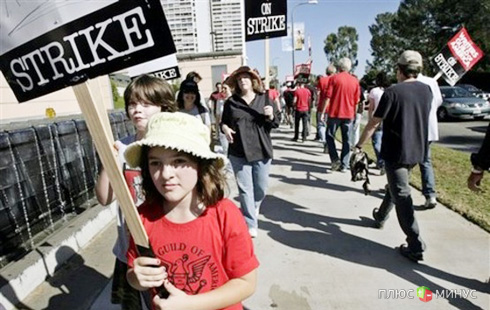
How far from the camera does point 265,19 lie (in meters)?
6.27

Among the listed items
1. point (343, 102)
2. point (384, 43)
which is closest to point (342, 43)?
point (384, 43)

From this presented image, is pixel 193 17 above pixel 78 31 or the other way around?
above

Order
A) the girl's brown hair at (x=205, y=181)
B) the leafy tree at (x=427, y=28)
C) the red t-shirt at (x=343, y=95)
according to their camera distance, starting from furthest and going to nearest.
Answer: the leafy tree at (x=427, y=28) < the red t-shirt at (x=343, y=95) < the girl's brown hair at (x=205, y=181)

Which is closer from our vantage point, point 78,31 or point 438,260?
point 78,31

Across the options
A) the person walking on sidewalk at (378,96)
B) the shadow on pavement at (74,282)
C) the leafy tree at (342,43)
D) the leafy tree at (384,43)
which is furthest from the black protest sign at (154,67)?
the leafy tree at (342,43)

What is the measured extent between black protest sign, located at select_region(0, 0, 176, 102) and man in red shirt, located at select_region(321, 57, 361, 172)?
19.2 feet

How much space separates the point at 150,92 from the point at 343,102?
17.3ft

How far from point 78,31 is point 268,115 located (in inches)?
113

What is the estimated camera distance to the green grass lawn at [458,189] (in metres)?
4.51

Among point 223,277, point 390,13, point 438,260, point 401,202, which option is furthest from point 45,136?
point 390,13

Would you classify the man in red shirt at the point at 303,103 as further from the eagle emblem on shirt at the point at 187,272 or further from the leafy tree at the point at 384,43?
the leafy tree at the point at 384,43

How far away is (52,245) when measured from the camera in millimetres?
3521

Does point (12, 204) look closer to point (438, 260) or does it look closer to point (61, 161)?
point (61, 161)

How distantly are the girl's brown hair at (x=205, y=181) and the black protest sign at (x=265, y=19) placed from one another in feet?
16.9
